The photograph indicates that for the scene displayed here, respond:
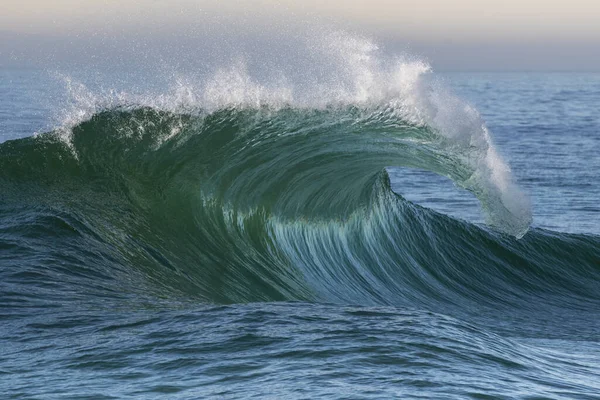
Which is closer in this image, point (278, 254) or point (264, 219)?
point (278, 254)

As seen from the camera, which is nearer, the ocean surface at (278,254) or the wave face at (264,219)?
the ocean surface at (278,254)

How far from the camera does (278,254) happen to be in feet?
37.9

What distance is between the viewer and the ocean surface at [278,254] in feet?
17.4

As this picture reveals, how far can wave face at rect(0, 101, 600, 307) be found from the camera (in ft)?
29.3

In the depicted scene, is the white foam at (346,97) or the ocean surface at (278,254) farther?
the white foam at (346,97)

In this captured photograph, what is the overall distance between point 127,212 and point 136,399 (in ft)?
18.4

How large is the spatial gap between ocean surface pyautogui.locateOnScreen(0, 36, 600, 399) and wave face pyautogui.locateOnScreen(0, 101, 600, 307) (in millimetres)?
30

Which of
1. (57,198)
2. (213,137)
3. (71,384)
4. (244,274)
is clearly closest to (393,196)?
(213,137)

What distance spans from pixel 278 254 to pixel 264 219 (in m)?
0.85

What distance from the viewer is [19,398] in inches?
189

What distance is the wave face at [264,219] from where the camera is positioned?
8.94 meters

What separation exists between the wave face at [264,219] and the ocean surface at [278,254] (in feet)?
0.10

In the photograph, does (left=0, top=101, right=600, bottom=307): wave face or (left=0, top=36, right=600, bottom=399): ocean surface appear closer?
(left=0, top=36, right=600, bottom=399): ocean surface

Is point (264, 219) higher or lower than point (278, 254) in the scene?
higher
